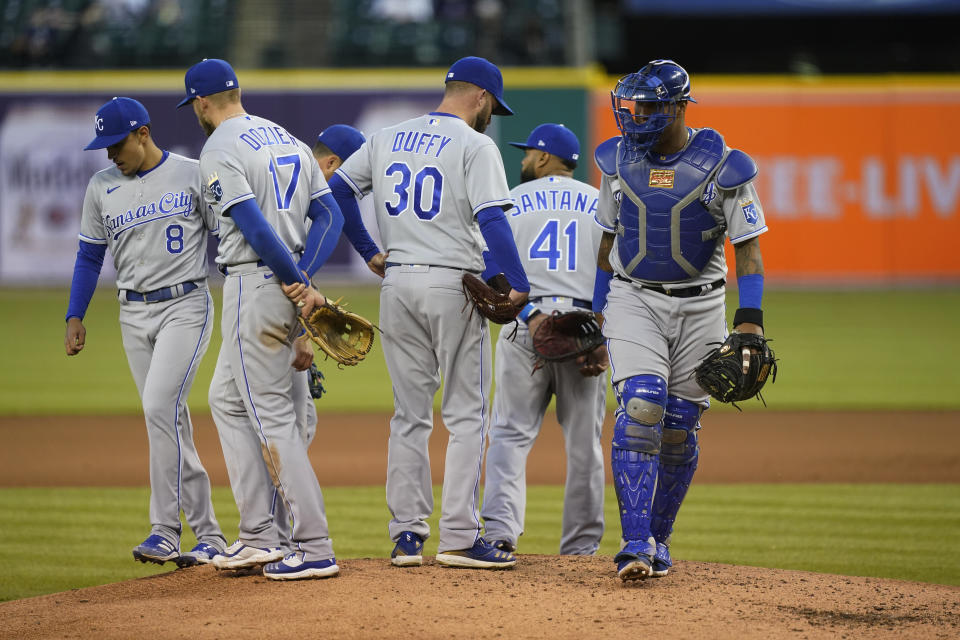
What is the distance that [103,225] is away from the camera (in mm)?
5738

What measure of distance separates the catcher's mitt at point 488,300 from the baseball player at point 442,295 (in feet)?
0.12

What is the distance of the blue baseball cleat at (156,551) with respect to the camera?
531 cm

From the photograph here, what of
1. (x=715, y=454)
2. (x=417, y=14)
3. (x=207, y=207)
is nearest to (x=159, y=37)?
(x=417, y=14)

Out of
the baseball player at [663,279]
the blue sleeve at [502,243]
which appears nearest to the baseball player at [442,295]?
the blue sleeve at [502,243]

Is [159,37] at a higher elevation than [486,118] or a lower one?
higher

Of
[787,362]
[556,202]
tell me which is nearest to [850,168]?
[787,362]

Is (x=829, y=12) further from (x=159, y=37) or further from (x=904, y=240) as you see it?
(x=159, y=37)

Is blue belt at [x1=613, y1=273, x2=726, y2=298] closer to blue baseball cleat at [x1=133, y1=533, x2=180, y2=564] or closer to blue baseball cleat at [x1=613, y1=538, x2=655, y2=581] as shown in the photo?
blue baseball cleat at [x1=613, y1=538, x2=655, y2=581]

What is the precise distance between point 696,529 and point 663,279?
7.60ft

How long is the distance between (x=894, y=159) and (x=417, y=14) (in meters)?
9.77

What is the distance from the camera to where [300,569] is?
190 inches

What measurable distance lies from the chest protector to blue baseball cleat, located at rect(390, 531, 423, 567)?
147 centimetres

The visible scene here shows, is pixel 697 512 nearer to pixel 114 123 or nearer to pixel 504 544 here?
pixel 504 544

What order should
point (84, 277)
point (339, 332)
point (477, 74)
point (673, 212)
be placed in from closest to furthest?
point (673, 212) < point (339, 332) < point (477, 74) < point (84, 277)
